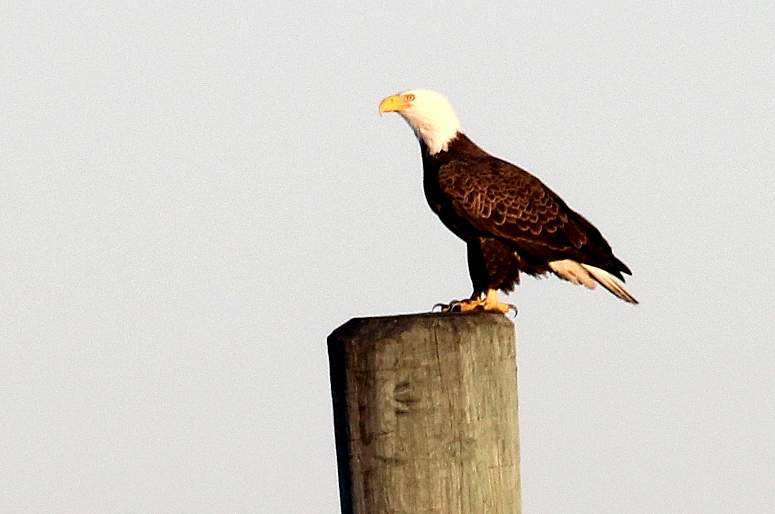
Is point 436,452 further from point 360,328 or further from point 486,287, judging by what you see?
point 486,287

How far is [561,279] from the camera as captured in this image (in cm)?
1012

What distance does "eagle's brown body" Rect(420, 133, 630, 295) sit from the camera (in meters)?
9.81

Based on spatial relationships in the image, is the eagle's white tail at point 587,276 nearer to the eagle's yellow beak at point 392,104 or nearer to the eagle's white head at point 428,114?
the eagle's white head at point 428,114

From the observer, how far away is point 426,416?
4.20 metres

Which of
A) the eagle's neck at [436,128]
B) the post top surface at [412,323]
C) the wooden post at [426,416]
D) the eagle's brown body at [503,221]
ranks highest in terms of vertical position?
the eagle's neck at [436,128]

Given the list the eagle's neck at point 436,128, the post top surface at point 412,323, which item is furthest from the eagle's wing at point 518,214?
the post top surface at point 412,323

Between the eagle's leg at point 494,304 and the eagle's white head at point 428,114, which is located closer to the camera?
the eagle's leg at point 494,304

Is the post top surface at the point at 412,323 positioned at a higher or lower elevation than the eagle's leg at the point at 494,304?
lower

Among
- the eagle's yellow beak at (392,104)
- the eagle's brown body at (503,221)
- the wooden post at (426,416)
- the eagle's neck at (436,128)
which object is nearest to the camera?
the wooden post at (426,416)

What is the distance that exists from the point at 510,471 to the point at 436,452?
26 cm

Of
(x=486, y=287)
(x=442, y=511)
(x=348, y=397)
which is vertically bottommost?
(x=442, y=511)

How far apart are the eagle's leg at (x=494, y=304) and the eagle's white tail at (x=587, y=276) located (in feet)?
2.34

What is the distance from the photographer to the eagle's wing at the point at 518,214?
9.82m

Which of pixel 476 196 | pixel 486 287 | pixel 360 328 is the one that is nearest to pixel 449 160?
pixel 476 196
